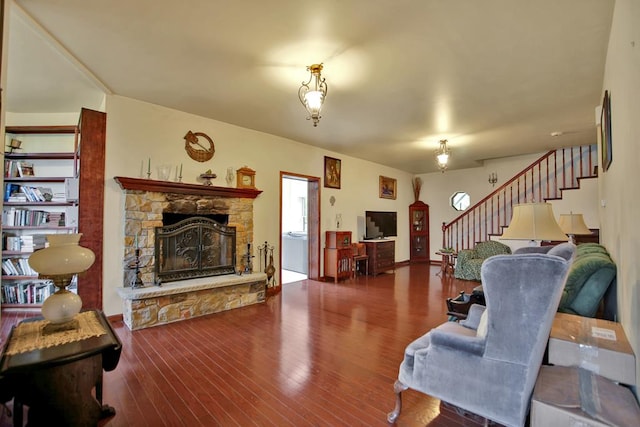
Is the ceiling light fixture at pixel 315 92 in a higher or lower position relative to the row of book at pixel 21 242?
higher

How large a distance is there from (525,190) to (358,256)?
4.07 metres

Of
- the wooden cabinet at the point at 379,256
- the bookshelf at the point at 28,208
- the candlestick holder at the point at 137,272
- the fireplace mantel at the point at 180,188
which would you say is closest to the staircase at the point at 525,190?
the wooden cabinet at the point at 379,256

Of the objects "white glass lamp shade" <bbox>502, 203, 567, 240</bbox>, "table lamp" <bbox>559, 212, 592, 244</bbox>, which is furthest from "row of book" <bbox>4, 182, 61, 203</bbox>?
"table lamp" <bbox>559, 212, 592, 244</bbox>

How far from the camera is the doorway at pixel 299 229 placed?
6.36 m

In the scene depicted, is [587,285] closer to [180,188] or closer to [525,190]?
[180,188]

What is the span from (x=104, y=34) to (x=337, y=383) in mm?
3442

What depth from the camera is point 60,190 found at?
170 inches

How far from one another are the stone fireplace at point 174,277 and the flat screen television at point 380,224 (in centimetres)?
360

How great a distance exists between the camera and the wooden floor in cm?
197

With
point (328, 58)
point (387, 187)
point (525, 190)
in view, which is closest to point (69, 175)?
point (328, 58)

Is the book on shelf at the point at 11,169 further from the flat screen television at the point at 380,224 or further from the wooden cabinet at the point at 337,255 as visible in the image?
the flat screen television at the point at 380,224

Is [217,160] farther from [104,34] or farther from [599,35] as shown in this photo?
[599,35]

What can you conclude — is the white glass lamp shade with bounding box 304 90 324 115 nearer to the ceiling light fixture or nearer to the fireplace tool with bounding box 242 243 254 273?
the ceiling light fixture

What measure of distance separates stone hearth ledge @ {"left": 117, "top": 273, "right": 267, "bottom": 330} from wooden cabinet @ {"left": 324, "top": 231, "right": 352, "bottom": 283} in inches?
79.0
